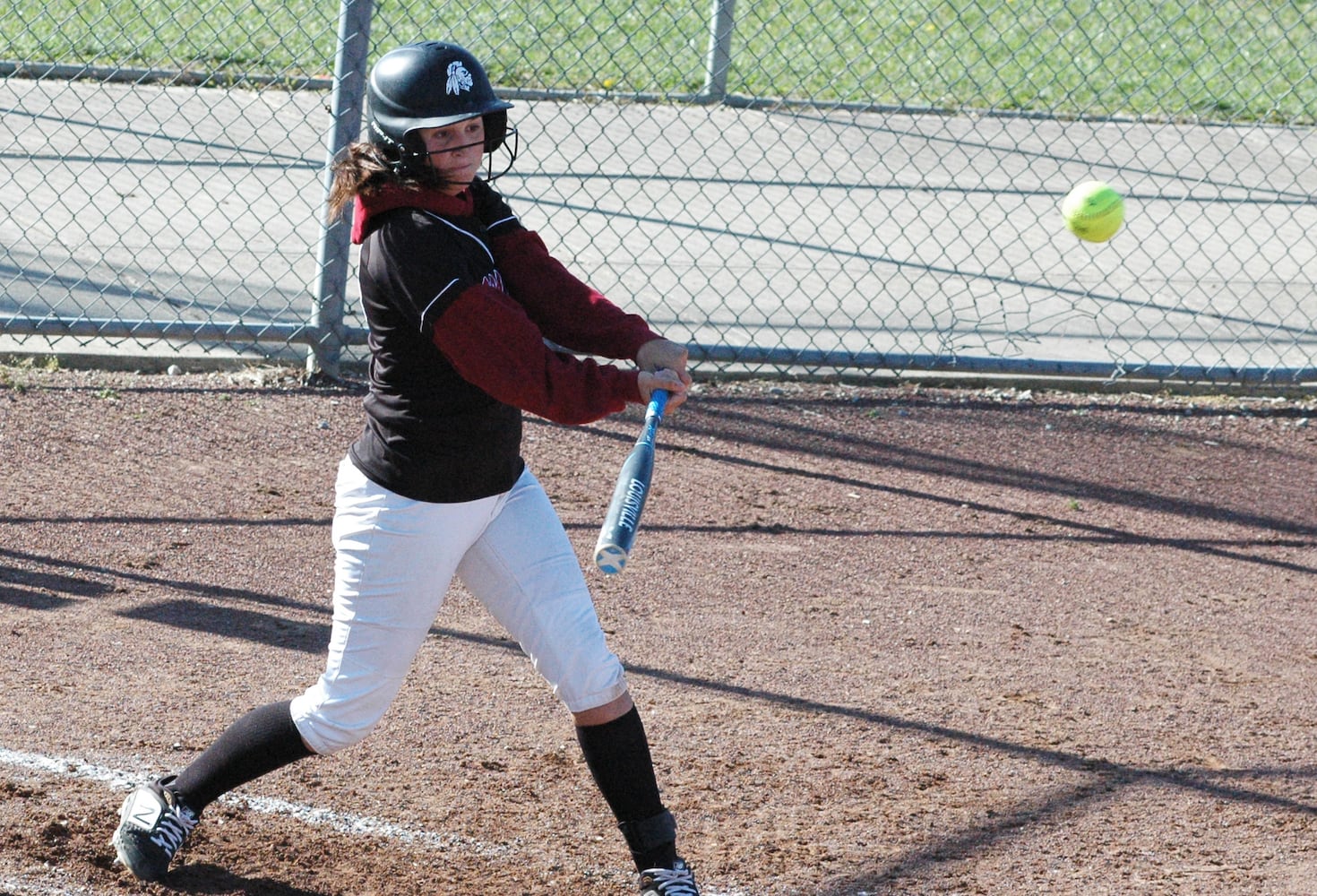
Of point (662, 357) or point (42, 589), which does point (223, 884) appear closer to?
point (662, 357)

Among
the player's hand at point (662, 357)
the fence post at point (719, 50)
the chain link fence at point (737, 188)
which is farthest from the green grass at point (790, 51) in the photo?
the player's hand at point (662, 357)

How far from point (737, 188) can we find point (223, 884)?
24.5 ft

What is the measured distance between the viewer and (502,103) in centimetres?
289

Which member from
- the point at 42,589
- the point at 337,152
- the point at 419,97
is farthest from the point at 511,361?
the point at 337,152

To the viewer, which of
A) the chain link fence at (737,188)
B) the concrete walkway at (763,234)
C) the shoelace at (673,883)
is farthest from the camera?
the concrete walkway at (763,234)

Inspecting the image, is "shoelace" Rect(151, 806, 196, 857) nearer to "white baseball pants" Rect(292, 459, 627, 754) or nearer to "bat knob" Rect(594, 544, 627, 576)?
"white baseball pants" Rect(292, 459, 627, 754)

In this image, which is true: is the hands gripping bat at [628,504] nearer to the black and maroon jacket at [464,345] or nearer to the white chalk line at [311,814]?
the black and maroon jacket at [464,345]

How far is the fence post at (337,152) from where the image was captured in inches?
239

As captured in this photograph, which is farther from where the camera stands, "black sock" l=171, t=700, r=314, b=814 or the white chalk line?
the white chalk line

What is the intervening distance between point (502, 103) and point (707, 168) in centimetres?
766

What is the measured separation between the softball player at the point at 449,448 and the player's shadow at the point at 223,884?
0.08 metres

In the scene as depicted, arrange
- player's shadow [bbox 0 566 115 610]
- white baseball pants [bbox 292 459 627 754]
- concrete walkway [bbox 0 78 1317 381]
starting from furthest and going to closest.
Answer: concrete walkway [bbox 0 78 1317 381], player's shadow [bbox 0 566 115 610], white baseball pants [bbox 292 459 627 754]

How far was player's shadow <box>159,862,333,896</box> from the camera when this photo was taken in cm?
312

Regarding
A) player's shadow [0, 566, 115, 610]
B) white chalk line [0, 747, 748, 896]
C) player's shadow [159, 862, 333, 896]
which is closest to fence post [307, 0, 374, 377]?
player's shadow [0, 566, 115, 610]
